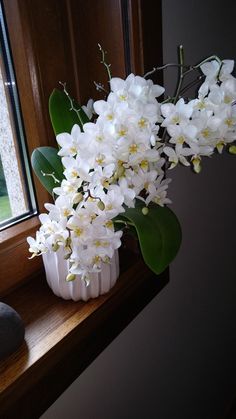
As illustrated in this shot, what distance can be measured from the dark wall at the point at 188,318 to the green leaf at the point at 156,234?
335 millimetres

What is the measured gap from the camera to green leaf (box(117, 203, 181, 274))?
56cm

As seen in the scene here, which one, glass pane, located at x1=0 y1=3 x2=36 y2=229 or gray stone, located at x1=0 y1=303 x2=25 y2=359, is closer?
gray stone, located at x1=0 y1=303 x2=25 y2=359

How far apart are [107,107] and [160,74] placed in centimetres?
34

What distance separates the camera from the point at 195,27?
905 millimetres

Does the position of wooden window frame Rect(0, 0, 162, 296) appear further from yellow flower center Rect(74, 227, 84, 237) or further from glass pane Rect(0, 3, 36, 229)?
yellow flower center Rect(74, 227, 84, 237)

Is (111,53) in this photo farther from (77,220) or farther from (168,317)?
(168,317)

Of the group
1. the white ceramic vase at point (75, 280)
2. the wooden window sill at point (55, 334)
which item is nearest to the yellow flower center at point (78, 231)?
the white ceramic vase at point (75, 280)

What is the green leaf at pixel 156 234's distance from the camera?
562mm

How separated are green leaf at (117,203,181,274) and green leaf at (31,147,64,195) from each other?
0.46ft

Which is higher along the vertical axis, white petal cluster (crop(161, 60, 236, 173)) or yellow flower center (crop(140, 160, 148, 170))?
white petal cluster (crop(161, 60, 236, 173))

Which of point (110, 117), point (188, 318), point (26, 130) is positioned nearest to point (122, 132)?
point (110, 117)

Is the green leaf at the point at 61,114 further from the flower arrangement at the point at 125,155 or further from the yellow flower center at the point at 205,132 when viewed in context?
the yellow flower center at the point at 205,132

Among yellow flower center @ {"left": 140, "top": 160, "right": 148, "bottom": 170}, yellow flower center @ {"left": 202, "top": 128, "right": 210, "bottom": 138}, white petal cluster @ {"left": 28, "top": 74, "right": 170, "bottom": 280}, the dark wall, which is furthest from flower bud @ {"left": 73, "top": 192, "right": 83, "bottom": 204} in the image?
the dark wall

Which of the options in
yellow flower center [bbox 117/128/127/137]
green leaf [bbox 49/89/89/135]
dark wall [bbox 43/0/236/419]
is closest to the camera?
yellow flower center [bbox 117/128/127/137]
